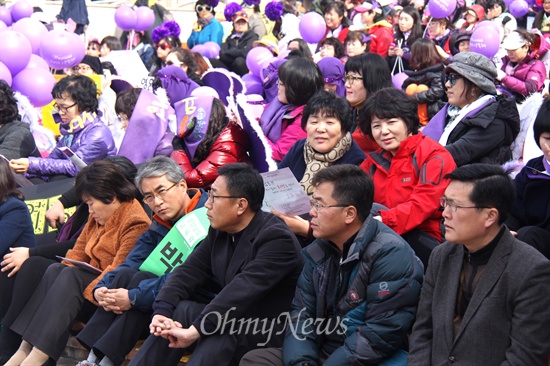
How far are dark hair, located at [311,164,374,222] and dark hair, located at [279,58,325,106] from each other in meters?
2.05

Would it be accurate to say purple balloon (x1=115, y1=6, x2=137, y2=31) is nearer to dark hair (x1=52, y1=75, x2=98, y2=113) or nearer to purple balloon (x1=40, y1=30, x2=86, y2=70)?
purple balloon (x1=40, y1=30, x2=86, y2=70)

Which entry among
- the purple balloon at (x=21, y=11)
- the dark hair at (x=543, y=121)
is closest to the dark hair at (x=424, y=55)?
the dark hair at (x=543, y=121)

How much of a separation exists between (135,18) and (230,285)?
10.9 metres

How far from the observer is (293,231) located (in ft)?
16.7

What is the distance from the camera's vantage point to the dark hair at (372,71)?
20.7 feet

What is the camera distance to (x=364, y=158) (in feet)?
18.2

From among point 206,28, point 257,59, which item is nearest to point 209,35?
point 206,28

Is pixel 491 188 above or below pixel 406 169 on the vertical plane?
above

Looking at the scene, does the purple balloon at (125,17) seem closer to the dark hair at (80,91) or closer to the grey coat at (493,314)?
the dark hair at (80,91)

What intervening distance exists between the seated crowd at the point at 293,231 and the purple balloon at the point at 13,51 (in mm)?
1696

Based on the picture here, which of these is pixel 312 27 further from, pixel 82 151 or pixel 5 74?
pixel 82 151

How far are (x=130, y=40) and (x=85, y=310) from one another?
10040 mm

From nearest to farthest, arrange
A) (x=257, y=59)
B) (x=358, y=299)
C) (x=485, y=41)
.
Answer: (x=358, y=299) < (x=485, y=41) < (x=257, y=59)

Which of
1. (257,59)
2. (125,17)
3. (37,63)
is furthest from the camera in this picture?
(125,17)
